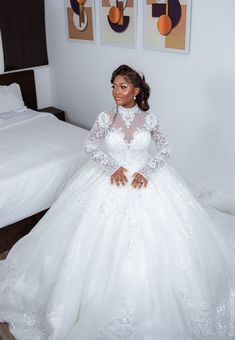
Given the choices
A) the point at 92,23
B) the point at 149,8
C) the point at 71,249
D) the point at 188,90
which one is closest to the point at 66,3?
the point at 92,23

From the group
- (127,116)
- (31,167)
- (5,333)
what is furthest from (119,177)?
Answer: (5,333)

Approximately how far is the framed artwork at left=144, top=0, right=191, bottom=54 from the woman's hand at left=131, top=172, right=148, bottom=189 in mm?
1410

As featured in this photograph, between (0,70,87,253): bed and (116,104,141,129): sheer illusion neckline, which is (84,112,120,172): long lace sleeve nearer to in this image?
(116,104,141,129): sheer illusion neckline

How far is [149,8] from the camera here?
130 inches

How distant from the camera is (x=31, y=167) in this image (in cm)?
302

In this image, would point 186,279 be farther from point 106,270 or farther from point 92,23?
point 92,23

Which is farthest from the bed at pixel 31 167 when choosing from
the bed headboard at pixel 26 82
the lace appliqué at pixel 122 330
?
the lace appliqué at pixel 122 330

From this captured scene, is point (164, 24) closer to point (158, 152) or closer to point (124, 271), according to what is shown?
point (158, 152)

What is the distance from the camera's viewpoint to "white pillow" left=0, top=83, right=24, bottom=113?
4129 mm

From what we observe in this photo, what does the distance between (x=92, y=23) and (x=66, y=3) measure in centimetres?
49

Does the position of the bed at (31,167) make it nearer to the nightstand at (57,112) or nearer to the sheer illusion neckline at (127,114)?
the nightstand at (57,112)

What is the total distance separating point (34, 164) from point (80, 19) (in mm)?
1835

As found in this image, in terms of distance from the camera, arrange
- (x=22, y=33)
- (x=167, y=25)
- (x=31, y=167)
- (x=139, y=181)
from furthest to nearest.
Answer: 1. (x=22, y=33)
2. (x=167, y=25)
3. (x=31, y=167)
4. (x=139, y=181)

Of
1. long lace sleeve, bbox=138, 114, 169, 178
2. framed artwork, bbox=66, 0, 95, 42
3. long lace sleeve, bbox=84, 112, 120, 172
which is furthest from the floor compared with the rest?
framed artwork, bbox=66, 0, 95, 42
